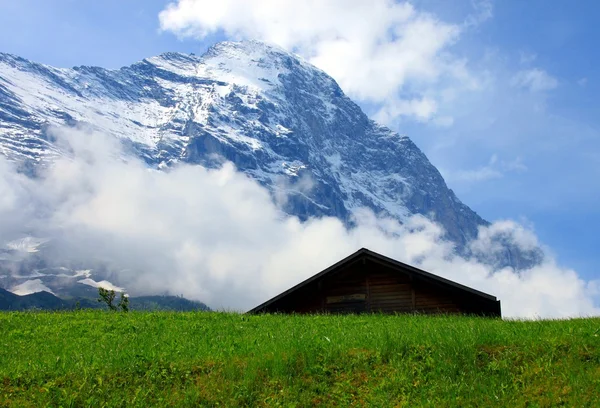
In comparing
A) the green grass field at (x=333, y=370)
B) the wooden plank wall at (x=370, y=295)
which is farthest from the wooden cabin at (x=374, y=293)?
the green grass field at (x=333, y=370)

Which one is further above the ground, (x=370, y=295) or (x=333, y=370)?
(x=370, y=295)

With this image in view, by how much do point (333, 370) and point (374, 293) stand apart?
15.4 meters

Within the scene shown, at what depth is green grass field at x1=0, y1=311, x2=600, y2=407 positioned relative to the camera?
12.5 m

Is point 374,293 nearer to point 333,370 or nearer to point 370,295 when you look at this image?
point 370,295

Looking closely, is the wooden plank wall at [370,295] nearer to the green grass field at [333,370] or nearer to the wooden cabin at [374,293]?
the wooden cabin at [374,293]

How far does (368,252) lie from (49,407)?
58.4 ft

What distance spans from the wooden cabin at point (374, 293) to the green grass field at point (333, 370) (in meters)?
11.0

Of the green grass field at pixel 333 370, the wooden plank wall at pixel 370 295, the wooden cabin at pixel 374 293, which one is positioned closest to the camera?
the green grass field at pixel 333 370

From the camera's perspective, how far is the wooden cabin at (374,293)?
2788 centimetres

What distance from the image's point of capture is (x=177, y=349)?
15.8 m

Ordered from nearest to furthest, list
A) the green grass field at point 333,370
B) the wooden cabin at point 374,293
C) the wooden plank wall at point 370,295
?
the green grass field at point 333,370 < the wooden cabin at point 374,293 < the wooden plank wall at point 370,295

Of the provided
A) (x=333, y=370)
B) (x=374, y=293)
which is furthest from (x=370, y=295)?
(x=333, y=370)

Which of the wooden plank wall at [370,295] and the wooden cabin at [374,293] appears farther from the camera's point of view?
the wooden plank wall at [370,295]

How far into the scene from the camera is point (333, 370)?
A: 45.3ft
